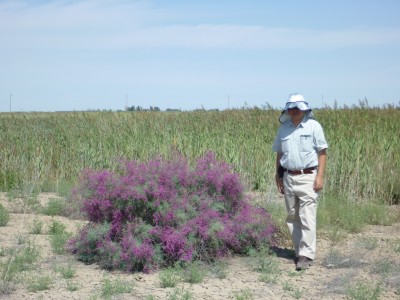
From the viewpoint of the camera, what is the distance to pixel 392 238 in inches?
328

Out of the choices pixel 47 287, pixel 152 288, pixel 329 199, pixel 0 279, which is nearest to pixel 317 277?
pixel 152 288

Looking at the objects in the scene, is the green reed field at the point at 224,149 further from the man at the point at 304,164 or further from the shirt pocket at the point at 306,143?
the shirt pocket at the point at 306,143

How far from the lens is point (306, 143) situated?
691cm

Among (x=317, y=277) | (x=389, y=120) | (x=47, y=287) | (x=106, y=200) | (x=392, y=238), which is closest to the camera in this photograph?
(x=47, y=287)

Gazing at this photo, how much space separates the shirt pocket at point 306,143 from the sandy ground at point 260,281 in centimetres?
134

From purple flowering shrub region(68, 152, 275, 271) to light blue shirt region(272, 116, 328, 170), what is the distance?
790 mm

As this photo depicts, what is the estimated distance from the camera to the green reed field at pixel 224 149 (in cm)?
1183

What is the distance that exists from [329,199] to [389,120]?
6930 millimetres

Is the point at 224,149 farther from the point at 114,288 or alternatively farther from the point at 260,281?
the point at 114,288

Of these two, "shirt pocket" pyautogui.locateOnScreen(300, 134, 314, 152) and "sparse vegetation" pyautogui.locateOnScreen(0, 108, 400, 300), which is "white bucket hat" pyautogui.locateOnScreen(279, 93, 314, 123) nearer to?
"shirt pocket" pyautogui.locateOnScreen(300, 134, 314, 152)

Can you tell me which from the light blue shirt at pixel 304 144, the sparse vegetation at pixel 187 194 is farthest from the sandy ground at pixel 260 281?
the light blue shirt at pixel 304 144

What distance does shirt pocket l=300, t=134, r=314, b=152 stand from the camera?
22.7ft

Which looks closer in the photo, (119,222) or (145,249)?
(145,249)

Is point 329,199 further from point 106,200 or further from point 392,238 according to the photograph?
point 106,200
